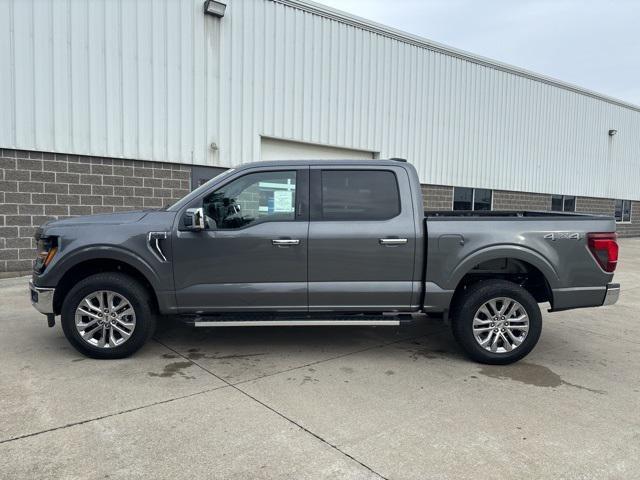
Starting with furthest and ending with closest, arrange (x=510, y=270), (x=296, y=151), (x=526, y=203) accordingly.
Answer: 1. (x=526, y=203)
2. (x=296, y=151)
3. (x=510, y=270)

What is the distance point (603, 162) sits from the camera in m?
21.5

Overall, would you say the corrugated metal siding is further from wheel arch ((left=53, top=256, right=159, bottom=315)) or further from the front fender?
the front fender

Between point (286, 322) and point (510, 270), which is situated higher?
point (510, 270)

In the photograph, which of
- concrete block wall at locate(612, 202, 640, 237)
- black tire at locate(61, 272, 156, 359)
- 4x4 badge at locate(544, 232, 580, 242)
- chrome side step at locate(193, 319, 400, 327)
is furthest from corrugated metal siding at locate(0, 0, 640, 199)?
concrete block wall at locate(612, 202, 640, 237)

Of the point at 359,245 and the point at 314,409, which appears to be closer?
the point at 314,409

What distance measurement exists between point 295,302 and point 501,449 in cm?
223

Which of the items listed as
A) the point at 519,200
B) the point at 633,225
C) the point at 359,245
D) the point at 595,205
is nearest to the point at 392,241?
the point at 359,245

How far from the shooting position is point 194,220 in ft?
14.2

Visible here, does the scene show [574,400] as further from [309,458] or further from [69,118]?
[69,118]

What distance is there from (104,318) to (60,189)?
5810mm

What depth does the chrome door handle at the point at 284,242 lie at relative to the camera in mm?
4500

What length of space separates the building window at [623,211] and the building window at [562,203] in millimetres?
4356

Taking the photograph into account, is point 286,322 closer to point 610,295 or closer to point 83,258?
point 83,258

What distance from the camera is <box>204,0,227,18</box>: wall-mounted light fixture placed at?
10070 mm
